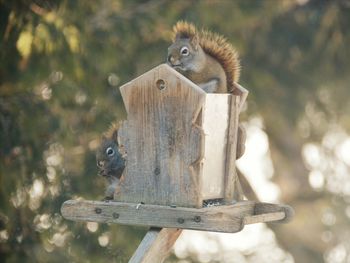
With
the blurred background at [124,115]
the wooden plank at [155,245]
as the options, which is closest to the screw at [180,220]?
the wooden plank at [155,245]

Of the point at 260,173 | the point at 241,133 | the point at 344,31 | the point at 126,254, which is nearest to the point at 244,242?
the point at 260,173

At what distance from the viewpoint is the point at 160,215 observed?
3.64 metres

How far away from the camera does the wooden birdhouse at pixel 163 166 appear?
365 cm

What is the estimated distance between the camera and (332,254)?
11742mm

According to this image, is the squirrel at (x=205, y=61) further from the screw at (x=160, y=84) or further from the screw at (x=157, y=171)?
the screw at (x=157, y=171)

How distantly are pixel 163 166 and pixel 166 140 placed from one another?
0.09 metres

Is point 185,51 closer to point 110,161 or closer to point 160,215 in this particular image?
point 110,161

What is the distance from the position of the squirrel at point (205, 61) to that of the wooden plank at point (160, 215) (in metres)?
0.48

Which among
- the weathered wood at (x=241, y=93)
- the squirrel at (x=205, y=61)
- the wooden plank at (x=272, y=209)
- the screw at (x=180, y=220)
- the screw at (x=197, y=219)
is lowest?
the wooden plank at (x=272, y=209)

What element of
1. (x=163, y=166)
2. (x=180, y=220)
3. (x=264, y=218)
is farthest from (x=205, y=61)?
(x=180, y=220)

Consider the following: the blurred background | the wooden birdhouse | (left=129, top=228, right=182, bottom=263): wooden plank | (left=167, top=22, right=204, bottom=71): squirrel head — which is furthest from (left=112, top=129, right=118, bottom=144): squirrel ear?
the blurred background

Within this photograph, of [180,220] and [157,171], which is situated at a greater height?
[157,171]

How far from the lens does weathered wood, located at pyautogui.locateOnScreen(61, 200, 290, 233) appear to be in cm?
351

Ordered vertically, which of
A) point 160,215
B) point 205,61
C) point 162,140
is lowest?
point 160,215
